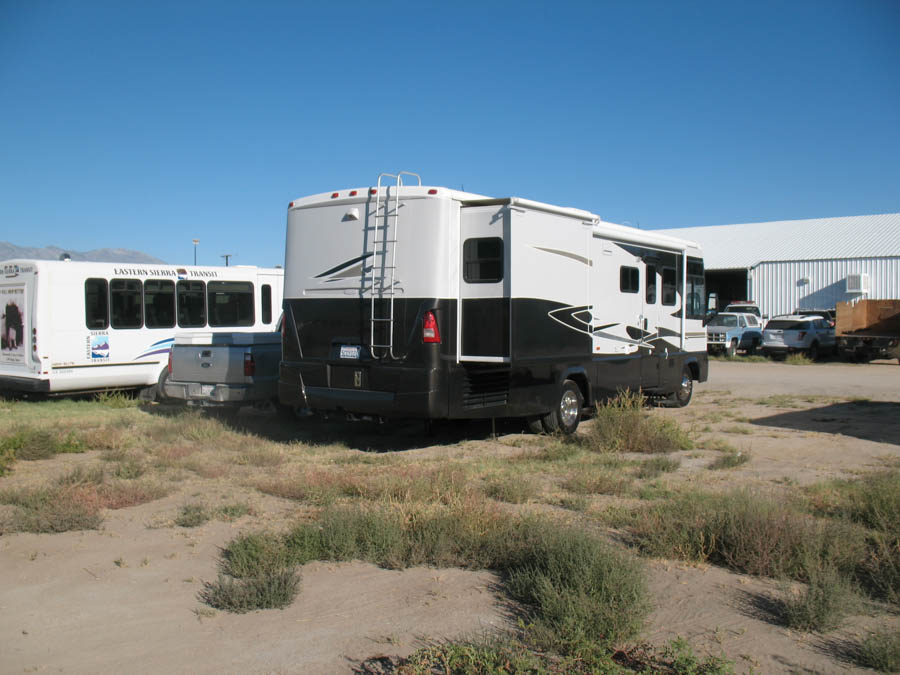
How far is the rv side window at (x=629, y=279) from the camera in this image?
1255 centimetres

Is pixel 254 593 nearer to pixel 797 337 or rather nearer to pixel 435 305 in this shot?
pixel 435 305

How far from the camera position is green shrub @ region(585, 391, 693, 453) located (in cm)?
988

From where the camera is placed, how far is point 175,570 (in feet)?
17.9

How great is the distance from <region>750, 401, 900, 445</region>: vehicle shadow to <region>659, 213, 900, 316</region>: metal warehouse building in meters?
25.7

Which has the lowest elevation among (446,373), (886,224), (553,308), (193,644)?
(193,644)

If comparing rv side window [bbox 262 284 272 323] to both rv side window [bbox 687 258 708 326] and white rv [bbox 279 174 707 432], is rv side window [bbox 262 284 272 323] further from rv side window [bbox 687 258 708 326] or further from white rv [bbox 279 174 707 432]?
rv side window [bbox 687 258 708 326]

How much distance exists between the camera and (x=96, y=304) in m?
14.3

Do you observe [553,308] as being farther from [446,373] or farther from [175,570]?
[175,570]

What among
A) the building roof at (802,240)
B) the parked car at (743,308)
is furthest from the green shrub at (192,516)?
the building roof at (802,240)

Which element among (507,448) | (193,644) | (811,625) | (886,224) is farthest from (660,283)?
(886,224)

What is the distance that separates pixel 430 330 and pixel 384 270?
956 millimetres

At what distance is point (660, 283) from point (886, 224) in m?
34.4

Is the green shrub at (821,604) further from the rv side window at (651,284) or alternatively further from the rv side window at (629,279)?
the rv side window at (651,284)

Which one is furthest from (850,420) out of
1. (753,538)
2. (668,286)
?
(753,538)
